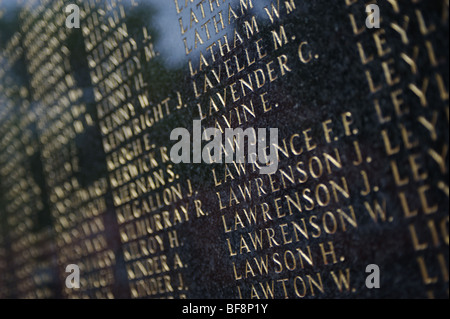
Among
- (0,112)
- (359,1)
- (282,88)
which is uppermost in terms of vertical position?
(0,112)

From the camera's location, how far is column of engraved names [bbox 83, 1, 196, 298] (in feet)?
9.55

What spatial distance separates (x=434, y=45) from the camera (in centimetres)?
158

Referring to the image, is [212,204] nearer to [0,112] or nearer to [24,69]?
[24,69]

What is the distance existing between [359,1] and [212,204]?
50.9 inches

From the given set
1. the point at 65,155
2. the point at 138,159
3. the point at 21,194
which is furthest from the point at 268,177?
the point at 21,194

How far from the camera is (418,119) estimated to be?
64.2 inches

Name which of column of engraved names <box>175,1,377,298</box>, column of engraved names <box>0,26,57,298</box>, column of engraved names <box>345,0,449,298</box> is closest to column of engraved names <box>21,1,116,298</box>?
column of engraved names <box>0,26,57,298</box>

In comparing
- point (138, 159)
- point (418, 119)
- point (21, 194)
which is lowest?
point (418, 119)

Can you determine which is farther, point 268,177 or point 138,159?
point 138,159

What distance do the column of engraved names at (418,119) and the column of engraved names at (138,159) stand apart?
1351mm

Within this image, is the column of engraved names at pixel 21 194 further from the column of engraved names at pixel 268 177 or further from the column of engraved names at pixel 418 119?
the column of engraved names at pixel 418 119

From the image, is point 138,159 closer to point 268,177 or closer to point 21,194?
point 268,177

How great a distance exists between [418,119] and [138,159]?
2004 millimetres
